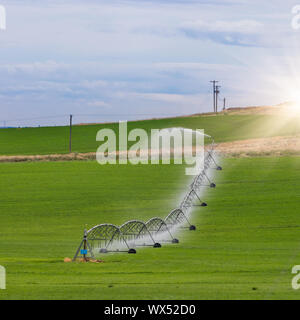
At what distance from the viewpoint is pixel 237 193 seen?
4894cm

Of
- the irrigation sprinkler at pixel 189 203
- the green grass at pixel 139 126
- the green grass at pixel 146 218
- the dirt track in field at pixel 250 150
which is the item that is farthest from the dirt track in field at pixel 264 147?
the irrigation sprinkler at pixel 189 203

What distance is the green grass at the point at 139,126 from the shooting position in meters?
94.4

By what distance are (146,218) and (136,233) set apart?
3875 mm

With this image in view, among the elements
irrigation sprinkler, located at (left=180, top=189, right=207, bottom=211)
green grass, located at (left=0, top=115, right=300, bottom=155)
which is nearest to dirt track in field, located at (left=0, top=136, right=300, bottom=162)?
green grass, located at (left=0, top=115, right=300, bottom=155)

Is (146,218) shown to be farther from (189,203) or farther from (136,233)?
(189,203)

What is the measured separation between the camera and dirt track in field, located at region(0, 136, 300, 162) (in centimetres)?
6944

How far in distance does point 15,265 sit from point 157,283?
19.5 ft

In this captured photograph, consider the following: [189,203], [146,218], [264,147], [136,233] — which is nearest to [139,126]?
[264,147]

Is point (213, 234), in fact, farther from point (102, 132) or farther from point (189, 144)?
point (102, 132)

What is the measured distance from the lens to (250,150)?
7112 cm

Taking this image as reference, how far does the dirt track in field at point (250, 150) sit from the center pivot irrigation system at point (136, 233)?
52.2ft

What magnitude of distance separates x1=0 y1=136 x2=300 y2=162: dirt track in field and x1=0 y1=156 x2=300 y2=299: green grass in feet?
12.6

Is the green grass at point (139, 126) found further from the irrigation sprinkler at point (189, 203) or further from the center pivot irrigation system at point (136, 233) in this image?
the irrigation sprinkler at point (189, 203)

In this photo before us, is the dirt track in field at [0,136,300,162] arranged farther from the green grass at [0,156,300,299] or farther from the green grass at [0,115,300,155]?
the green grass at [0,115,300,155]
